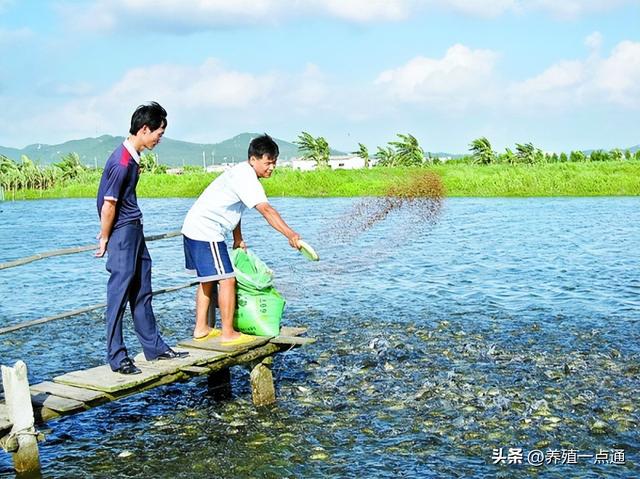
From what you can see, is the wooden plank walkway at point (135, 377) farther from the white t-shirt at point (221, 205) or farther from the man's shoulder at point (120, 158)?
the man's shoulder at point (120, 158)

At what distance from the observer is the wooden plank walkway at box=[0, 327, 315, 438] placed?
20.4 feet

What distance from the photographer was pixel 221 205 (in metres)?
7.51

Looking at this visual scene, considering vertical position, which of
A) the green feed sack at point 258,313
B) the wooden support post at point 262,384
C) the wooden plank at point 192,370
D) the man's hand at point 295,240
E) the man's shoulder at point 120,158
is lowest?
the wooden support post at point 262,384

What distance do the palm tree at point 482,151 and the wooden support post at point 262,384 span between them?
68.9 m

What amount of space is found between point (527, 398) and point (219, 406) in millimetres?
3661

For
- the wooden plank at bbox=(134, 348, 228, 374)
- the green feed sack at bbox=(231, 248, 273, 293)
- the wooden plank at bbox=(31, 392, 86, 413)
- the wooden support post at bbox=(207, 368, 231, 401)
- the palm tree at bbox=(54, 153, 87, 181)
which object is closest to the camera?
the wooden plank at bbox=(31, 392, 86, 413)

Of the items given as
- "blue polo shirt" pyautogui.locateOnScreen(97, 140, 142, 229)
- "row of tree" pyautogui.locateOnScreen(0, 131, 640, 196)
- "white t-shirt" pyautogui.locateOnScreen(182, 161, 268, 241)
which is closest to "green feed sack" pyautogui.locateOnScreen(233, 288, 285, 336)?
"white t-shirt" pyautogui.locateOnScreen(182, 161, 268, 241)

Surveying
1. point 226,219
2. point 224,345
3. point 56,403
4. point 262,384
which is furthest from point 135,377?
point 262,384

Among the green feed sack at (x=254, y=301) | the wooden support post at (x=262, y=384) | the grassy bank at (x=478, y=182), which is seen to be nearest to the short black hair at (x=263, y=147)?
the green feed sack at (x=254, y=301)

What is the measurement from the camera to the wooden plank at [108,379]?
21.4 feet

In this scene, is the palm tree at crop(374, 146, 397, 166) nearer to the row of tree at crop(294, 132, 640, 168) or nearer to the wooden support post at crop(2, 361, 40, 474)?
the row of tree at crop(294, 132, 640, 168)

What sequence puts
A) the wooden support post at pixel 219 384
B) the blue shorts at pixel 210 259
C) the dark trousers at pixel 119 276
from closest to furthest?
the dark trousers at pixel 119 276, the blue shorts at pixel 210 259, the wooden support post at pixel 219 384

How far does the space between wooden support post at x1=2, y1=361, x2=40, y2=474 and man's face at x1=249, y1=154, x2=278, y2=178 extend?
2937mm

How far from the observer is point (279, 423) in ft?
26.3
